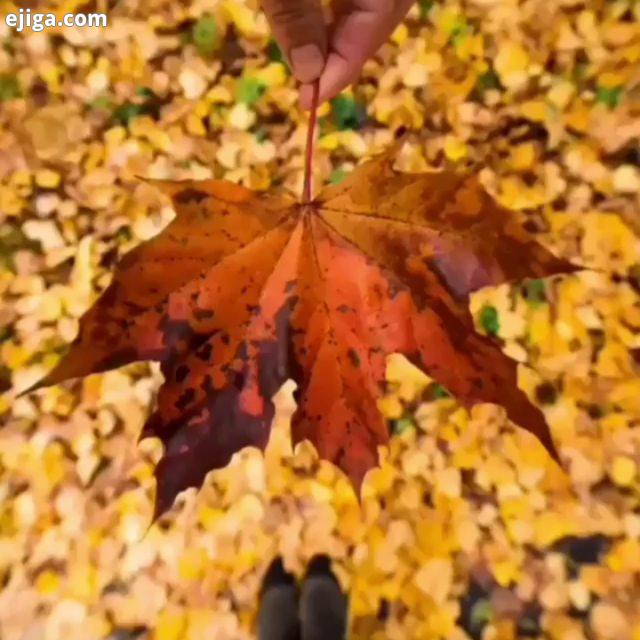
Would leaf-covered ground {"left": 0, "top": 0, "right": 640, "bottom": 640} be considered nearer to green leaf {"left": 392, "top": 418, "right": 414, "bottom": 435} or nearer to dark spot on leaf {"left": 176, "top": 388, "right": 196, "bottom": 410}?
→ green leaf {"left": 392, "top": 418, "right": 414, "bottom": 435}

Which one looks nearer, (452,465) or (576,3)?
(452,465)

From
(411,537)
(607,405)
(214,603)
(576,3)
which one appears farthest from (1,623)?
(576,3)

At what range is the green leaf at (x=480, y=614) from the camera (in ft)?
2.89

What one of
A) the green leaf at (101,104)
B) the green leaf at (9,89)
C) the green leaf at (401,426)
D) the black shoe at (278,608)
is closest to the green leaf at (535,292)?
the green leaf at (401,426)

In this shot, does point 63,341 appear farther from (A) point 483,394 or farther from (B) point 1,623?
(A) point 483,394

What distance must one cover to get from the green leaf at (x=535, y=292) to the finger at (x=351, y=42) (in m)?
0.35

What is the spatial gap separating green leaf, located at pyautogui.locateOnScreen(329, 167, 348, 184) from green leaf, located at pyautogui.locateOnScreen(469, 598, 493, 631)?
514 millimetres

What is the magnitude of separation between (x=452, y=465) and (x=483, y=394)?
8.0 inches

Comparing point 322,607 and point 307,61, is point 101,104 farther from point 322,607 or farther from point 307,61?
point 322,607

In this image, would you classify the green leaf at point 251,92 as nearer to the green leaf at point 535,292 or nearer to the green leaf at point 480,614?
the green leaf at point 535,292

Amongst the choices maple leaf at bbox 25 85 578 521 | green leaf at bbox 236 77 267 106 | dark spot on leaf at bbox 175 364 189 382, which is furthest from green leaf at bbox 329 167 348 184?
dark spot on leaf at bbox 175 364 189 382

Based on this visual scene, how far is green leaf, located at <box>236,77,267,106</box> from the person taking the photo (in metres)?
1.03

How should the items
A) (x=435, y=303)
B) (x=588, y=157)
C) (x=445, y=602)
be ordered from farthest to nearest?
(x=588, y=157) → (x=445, y=602) → (x=435, y=303)

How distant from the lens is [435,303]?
72 cm
